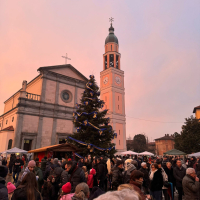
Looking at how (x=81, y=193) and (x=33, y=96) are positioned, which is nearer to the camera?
(x=81, y=193)

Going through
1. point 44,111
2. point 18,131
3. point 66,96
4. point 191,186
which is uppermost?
A: point 66,96

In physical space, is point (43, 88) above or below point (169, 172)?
above

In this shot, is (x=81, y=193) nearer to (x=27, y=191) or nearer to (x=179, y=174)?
(x=27, y=191)

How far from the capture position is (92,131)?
49.4 ft

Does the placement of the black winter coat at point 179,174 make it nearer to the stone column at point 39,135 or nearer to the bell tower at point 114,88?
the stone column at point 39,135

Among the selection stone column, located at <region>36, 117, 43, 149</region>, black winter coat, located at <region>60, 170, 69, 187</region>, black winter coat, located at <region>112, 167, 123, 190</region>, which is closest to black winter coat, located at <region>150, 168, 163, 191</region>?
black winter coat, located at <region>112, 167, 123, 190</region>

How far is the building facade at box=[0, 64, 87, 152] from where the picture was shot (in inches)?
944

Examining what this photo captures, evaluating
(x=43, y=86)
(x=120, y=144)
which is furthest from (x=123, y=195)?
(x=120, y=144)

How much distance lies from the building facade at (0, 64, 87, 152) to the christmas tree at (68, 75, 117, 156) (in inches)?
428

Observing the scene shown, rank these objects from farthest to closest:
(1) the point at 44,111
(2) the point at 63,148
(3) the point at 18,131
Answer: (1) the point at 44,111 → (3) the point at 18,131 → (2) the point at 63,148

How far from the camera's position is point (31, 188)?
3.10 metres

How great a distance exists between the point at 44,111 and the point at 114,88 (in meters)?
22.8

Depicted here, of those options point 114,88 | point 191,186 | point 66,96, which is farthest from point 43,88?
point 191,186

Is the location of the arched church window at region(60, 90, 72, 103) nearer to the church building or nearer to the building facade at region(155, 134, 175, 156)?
the church building
